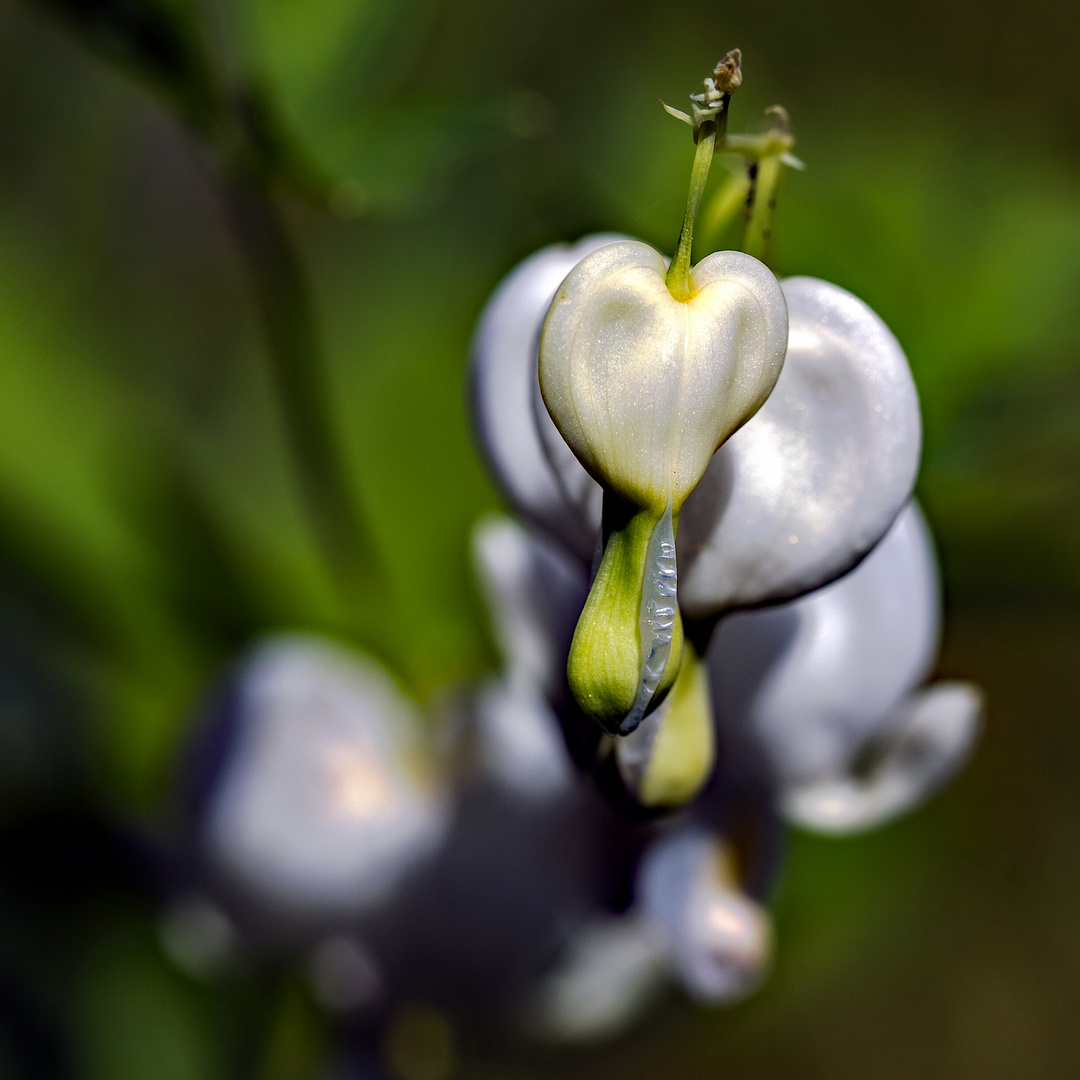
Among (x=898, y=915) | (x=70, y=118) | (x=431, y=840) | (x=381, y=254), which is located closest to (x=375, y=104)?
(x=381, y=254)

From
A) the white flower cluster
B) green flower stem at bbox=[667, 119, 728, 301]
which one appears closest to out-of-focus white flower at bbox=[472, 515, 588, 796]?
the white flower cluster

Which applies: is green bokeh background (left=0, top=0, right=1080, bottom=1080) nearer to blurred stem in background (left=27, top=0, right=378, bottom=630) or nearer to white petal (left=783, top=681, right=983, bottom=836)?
blurred stem in background (left=27, top=0, right=378, bottom=630)

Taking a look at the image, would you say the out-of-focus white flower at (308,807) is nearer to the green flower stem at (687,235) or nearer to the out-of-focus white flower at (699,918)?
the out-of-focus white flower at (699,918)

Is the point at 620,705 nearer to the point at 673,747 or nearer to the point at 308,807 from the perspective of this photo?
the point at 673,747

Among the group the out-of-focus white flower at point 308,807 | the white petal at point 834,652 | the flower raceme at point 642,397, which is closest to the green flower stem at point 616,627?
the flower raceme at point 642,397

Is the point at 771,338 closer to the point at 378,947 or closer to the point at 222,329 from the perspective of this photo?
the point at 378,947

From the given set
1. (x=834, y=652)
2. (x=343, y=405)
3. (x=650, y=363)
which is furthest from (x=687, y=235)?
(x=343, y=405)
